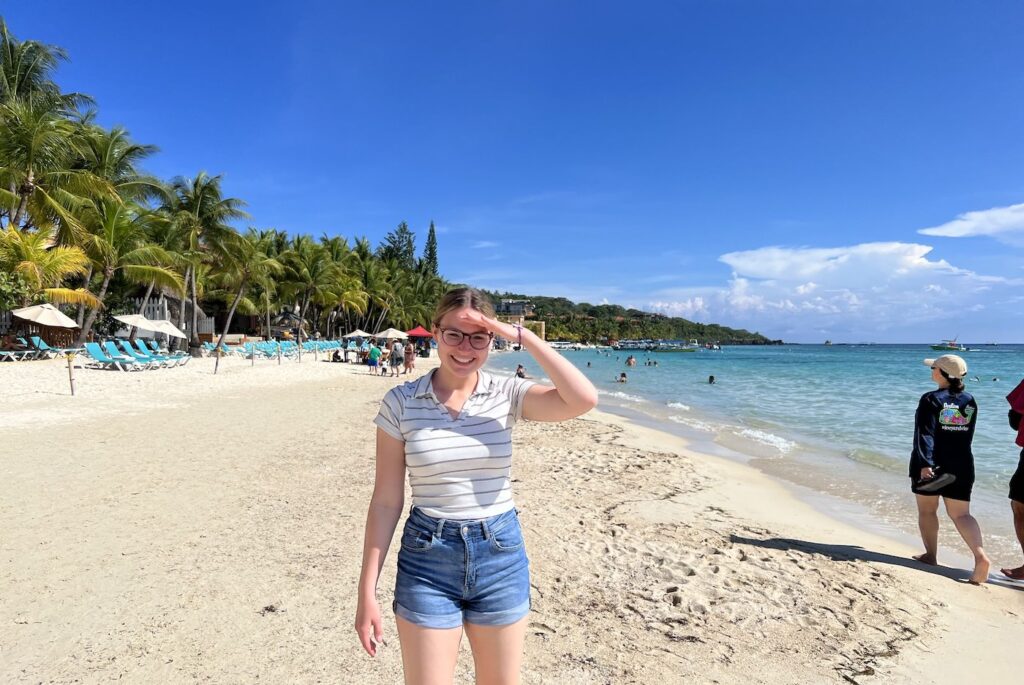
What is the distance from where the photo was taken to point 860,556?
4609mm

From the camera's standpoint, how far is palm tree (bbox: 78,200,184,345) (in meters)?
22.2

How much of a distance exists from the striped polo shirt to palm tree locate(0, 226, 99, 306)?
924 inches

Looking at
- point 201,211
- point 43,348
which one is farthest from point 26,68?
point 43,348

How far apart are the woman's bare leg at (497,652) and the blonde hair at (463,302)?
0.91 m

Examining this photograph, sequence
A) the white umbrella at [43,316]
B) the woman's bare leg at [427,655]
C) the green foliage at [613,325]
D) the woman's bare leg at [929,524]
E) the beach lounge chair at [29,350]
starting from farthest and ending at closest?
the green foliage at [613,325] → the beach lounge chair at [29,350] → the white umbrella at [43,316] → the woman's bare leg at [929,524] → the woman's bare leg at [427,655]

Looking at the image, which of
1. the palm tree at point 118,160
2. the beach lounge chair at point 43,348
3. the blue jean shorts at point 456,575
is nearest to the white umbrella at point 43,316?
the beach lounge chair at point 43,348

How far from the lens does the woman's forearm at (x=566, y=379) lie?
1717 mm

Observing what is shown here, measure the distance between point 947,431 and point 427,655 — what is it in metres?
4.38

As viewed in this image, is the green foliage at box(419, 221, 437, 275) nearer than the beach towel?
No

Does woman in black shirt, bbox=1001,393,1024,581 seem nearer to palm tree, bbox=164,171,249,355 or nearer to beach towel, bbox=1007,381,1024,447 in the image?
beach towel, bbox=1007,381,1024,447

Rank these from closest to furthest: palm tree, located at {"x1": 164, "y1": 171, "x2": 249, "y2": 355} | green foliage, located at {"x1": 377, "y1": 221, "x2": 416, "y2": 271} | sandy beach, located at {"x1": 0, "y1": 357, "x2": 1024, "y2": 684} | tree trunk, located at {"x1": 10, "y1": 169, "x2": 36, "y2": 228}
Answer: sandy beach, located at {"x1": 0, "y1": 357, "x2": 1024, "y2": 684}
tree trunk, located at {"x1": 10, "y1": 169, "x2": 36, "y2": 228}
palm tree, located at {"x1": 164, "y1": 171, "x2": 249, "y2": 355}
green foliage, located at {"x1": 377, "y1": 221, "x2": 416, "y2": 271}

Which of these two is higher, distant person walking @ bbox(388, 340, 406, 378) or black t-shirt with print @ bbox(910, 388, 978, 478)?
black t-shirt with print @ bbox(910, 388, 978, 478)

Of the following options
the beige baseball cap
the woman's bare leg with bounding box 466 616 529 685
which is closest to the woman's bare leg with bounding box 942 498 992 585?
the beige baseball cap

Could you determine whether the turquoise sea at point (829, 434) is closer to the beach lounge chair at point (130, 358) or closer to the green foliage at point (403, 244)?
the beach lounge chair at point (130, 358)
